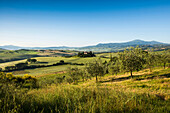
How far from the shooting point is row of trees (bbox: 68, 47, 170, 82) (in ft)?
117

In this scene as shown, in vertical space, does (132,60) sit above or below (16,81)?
above

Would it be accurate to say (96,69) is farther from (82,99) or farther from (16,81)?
(82,99)

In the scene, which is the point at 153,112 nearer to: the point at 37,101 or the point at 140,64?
the point at 37,101

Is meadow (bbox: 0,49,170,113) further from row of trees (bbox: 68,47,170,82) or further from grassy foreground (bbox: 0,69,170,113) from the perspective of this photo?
row of trees (bbox: 68,47,170,82)

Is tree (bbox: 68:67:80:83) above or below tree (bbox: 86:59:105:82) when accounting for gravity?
below

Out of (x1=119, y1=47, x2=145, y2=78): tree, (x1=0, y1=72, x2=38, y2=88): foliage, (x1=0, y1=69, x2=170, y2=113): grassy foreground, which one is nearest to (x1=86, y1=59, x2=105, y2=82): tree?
(x1=119, y1=47, x2=145, y2=78): tree

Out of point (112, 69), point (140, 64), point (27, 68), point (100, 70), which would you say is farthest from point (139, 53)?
point (27, 68)

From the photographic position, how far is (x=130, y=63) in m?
35.5

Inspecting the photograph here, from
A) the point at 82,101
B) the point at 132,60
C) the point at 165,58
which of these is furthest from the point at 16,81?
the point at 165,58

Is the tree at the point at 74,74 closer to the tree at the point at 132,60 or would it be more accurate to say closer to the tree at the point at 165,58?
the tree at the point at 132,60

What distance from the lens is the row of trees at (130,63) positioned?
3562cm

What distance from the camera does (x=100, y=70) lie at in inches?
1902

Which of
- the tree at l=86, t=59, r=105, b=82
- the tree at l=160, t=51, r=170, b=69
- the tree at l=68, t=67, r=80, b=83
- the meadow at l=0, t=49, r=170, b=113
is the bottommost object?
the tree at l=68, t=67, r=80, b=83

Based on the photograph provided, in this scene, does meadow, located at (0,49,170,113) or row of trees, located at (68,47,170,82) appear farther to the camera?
row of trees, located at (68,47,170,82)
